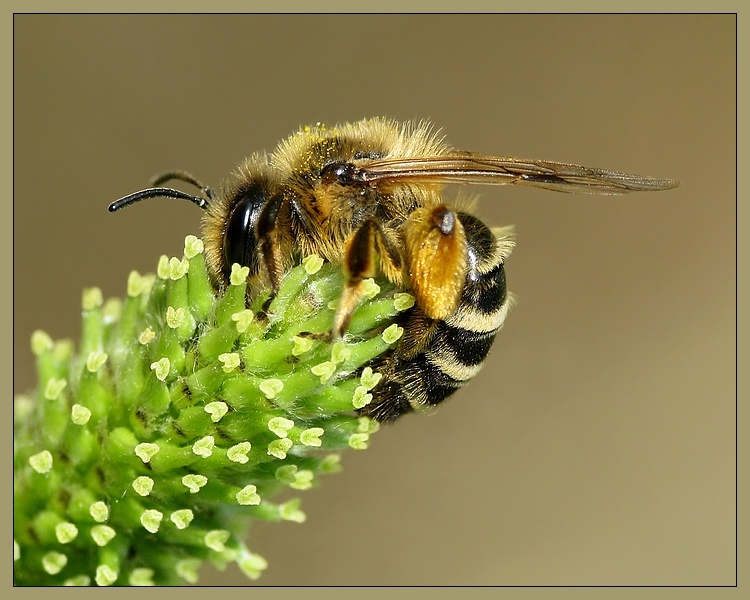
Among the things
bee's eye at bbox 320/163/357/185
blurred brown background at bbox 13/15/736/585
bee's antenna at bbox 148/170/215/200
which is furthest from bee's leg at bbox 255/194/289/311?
blurred brown background at bbox 13/15/736/585

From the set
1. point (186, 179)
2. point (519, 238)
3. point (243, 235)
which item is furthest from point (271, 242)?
point (519, 238)

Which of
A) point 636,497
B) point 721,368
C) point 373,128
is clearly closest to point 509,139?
point 721,368

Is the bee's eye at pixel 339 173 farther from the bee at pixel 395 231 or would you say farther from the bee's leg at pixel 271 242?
the bee's leg at pixel 271 242

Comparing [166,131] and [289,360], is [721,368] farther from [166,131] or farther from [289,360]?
[289,360]

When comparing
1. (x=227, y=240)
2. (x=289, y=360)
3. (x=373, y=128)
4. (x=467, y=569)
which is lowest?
(x=467, y=569)

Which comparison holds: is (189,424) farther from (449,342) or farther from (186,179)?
(186,179)

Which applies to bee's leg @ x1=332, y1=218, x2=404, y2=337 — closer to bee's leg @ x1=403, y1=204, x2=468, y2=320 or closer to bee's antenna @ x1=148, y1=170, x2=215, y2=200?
bee's leg @ x1=403, y1=204, x2=468, y2=320
